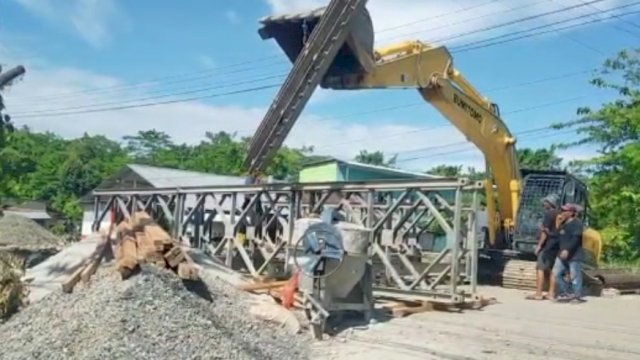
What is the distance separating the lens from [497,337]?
27.8 ft

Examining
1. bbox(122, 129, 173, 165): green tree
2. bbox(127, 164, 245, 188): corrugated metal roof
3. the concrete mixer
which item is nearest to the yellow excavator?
the concrete mixer

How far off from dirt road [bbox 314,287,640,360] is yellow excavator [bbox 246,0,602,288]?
4047 millimetres

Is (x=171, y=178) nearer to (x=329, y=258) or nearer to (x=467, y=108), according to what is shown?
(x=467, y=108)

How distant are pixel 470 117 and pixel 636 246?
9689 millimetres

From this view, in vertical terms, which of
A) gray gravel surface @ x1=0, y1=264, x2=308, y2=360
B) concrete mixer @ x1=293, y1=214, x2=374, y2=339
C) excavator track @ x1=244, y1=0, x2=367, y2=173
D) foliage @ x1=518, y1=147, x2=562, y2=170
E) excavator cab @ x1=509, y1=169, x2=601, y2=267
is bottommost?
gray gravel surface @ x1=0, y1=264, x2=308, y2=360

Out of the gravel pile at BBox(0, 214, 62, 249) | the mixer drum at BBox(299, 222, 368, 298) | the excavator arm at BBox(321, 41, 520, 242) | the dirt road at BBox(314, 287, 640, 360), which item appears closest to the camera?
the dirt road at BBox(314, 287, 640, 360)

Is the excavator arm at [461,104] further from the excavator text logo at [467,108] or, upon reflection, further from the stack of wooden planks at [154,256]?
the stack of wooden planks at [154,256]

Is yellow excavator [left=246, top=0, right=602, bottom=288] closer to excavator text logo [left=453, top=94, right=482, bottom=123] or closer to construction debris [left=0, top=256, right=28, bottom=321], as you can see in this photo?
excavator text logo [left=453, top=94, right=482, bottom=123]

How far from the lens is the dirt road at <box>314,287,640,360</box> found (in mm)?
7617

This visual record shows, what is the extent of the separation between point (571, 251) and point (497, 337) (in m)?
4.12

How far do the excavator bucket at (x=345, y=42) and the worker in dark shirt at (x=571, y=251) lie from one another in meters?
4.38

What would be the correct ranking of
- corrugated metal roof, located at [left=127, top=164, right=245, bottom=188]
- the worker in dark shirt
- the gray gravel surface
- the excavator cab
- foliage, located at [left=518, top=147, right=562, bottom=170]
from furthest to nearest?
foliage, located at [left=518, top=147, right=562, bottom=170] < corrugated metal roof, located at [left=127, top=164, right=245, bottom=188] < the excavator cab < the worker in dark shirt < the gray gravel surface

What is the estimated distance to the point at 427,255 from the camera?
51.1 ft

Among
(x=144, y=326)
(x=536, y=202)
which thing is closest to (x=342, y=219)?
(x=144, y=326)
